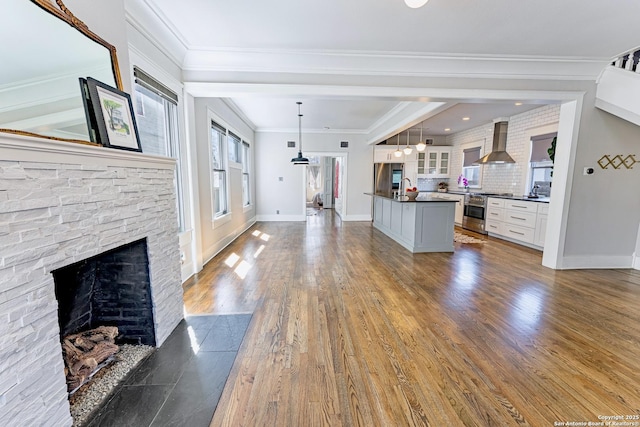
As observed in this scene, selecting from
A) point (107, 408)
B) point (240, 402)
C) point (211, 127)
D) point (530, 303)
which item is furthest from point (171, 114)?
point (530, 303)

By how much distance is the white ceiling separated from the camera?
2293mm

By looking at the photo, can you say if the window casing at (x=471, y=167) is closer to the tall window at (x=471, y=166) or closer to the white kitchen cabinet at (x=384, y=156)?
the tall window at (x=471, y=166)

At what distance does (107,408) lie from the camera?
141cm

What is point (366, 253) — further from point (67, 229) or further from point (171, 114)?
point (67, 229)

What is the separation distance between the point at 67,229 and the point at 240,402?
4.19 feet

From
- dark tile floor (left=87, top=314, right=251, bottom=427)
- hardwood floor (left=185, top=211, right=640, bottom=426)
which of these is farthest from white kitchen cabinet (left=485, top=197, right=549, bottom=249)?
dark tile floor (left=87, top=314, right=251, bottom=427)

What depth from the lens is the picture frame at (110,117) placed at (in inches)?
58.0

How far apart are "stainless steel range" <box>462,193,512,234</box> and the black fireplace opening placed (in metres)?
6.48

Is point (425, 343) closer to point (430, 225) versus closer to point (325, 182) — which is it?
point (430, 225)

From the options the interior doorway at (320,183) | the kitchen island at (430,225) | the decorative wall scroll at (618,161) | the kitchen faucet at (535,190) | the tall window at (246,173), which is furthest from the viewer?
the interior doorway at (320,183)

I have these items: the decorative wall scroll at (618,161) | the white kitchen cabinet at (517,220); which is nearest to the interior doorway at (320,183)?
the white kitchen cabinet at (517,220)

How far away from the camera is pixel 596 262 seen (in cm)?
378

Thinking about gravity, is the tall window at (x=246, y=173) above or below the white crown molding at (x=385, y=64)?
below

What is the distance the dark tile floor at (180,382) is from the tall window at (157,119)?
5.44 ft
